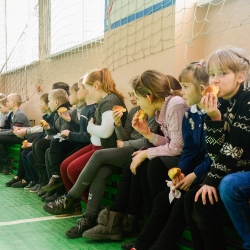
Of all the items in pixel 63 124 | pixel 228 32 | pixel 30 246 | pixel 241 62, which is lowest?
pixel 30 246

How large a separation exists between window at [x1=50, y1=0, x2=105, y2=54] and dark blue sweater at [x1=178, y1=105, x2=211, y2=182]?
210 centimetres

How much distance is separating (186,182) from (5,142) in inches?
114

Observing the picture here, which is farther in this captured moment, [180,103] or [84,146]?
[84,146]

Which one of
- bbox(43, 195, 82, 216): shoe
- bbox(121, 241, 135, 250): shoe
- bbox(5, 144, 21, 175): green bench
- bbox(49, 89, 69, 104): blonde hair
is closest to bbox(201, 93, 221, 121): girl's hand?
bbox(121, 241, 135, 250): shoe

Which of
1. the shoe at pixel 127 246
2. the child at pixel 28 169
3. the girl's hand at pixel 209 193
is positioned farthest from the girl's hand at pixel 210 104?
the child at pixel 28 169

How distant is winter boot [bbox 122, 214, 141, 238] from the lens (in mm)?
1968

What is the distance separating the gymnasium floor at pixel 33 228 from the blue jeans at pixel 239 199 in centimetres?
79

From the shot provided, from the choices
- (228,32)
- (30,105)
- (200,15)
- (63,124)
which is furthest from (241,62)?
(30,105)

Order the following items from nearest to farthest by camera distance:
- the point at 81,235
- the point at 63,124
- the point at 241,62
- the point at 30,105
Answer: the point at 241,62 < the point at 81,235 < the point at 63,124 < the point at 30,105

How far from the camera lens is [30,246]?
1.92 meters

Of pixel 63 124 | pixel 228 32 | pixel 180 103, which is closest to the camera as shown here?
pixel 180 103

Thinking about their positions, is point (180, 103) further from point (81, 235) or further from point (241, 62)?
point (81, 235)

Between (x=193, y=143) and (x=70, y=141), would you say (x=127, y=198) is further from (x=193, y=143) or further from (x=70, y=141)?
(x=70, y=141)

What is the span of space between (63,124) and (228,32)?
1453 millimetres
